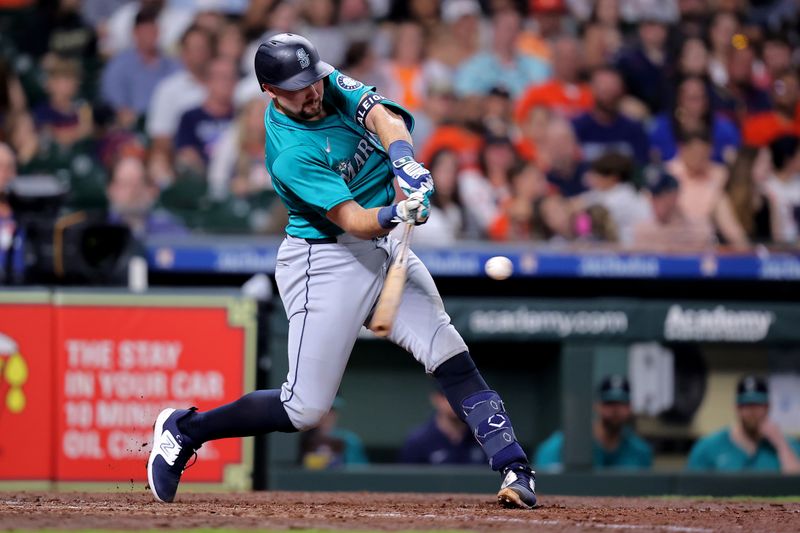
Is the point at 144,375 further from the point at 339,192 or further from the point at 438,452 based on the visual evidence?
the point at 339,192

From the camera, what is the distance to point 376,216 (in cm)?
451

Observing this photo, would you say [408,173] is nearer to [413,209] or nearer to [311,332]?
[413,209]

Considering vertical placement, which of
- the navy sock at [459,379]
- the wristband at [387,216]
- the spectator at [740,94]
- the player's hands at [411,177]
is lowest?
the navy sock at [459,379]

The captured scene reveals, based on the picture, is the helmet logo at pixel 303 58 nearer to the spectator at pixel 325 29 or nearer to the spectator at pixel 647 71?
the spectator at pixel 325 29

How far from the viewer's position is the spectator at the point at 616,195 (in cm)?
884

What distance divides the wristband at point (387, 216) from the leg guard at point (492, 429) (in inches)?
33.3

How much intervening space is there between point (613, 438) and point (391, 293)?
12.0ft

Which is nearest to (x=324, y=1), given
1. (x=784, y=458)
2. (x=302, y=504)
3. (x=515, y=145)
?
(x=515, y=145)

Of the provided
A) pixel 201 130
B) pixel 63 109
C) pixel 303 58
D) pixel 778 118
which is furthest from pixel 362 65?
pixel 303 58

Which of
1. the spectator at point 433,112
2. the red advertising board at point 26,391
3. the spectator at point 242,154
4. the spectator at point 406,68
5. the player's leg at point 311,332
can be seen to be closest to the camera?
the player's leg at point 311,332

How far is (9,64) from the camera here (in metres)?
9.60

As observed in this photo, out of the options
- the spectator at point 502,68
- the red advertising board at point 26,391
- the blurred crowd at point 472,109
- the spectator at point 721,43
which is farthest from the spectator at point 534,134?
the red advertising board at point 26,391

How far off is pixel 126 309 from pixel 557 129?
3769 mm

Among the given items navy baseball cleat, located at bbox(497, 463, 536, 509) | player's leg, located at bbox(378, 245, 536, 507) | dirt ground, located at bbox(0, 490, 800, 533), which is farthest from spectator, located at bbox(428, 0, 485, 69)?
navy baseball cleat, located at bbox(497, 463, 536, 509)
